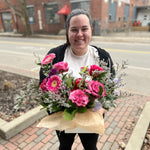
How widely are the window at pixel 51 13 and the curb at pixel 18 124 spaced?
18540mm

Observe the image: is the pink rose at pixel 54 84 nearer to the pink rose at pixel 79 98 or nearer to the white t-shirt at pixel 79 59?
the pink rose at pixel 79 98

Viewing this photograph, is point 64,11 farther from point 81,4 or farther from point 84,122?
point 84,122

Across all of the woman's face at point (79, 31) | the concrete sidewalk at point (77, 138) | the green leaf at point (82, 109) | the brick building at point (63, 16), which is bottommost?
the concrete sidewalk at point (77, 138)

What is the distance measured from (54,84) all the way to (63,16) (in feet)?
62.8

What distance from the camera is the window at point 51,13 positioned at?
64.1 ft

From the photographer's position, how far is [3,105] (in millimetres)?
3490

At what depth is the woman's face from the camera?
1523mm

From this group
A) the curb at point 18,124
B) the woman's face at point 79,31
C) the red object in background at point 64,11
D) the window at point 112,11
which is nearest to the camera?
the woman's face at point 79,31

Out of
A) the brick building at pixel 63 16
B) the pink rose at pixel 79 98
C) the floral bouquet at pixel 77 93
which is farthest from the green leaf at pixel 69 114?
the brick building at pixel 63 16

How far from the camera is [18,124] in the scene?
279 cm

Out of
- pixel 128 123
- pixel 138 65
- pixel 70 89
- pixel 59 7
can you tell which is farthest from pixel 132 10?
pixel 70 89

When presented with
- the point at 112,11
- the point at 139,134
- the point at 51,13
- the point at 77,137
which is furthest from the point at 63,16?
the point at 139,134

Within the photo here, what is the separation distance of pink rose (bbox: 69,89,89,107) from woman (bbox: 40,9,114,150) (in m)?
0.53

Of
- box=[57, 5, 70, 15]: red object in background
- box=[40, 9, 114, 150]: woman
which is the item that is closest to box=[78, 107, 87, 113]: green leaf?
box=[40, 9, 114, 150]: woman
